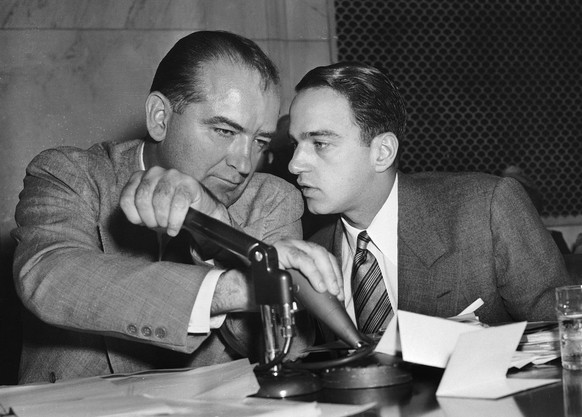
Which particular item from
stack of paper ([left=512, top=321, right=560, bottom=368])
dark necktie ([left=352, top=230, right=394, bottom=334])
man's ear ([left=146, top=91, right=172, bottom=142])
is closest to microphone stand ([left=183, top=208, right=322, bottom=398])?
stack of paper ([left=512, top=321, right=560, bottom=368])

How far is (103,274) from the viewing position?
141 cm

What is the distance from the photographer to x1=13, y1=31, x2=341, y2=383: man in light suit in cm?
132

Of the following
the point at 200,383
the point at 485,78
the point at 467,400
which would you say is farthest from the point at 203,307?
the point at 485,78

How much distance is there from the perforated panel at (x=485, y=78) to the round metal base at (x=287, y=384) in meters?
2.79

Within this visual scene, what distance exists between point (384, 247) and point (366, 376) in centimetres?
118

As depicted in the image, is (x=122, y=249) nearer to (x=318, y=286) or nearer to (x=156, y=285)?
(x=156, y=285)

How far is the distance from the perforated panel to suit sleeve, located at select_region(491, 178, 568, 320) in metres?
1.76

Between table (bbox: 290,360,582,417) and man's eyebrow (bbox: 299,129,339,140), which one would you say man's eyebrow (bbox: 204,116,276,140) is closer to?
man's eyebrow (bbox: 299,129,339,140)

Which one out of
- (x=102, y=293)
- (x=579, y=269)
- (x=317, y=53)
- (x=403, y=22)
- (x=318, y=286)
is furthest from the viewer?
(x=403, y=22)

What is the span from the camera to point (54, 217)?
1.70 m

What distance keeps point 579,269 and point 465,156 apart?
60.9 inches

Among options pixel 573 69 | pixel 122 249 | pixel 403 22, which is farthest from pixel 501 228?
pixel 573 69

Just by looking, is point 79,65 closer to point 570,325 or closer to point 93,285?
point 93,285

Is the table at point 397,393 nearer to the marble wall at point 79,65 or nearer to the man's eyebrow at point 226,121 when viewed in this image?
the man's eyebrow at point 226,121
